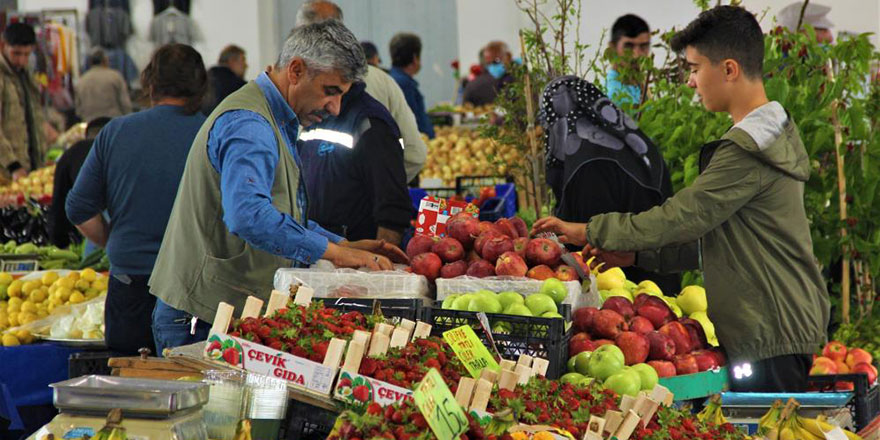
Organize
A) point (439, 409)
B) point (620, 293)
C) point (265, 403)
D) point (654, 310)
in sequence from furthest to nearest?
point (620, 293) → point (654, 310) → point (265, 403) → point (439, 409)

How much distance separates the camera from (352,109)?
14.3 ft

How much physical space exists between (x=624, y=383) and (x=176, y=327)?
141 centimetres

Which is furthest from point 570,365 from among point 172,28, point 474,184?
point 172,28

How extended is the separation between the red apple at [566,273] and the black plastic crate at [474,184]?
3.20 m

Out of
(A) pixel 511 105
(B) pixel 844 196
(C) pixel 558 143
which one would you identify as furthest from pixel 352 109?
(B) pixel 844 196

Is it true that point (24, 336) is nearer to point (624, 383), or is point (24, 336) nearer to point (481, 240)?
point (481, 240)

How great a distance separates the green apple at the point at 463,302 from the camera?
2.94m

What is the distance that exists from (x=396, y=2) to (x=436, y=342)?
45.4ft

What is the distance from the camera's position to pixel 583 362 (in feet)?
9.36

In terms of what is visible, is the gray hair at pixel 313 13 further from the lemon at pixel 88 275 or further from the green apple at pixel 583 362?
the green apple at pixel 583 362

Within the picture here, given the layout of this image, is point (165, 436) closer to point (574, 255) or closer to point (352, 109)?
point (574, 255)

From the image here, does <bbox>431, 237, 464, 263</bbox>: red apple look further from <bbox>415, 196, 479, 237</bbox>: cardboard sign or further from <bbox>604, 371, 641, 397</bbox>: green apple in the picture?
<bbox>604, 371, 641, 397</bbox>: green apple

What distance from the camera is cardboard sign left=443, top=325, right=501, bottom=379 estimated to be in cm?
239

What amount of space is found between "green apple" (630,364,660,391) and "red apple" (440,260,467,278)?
0.62m
